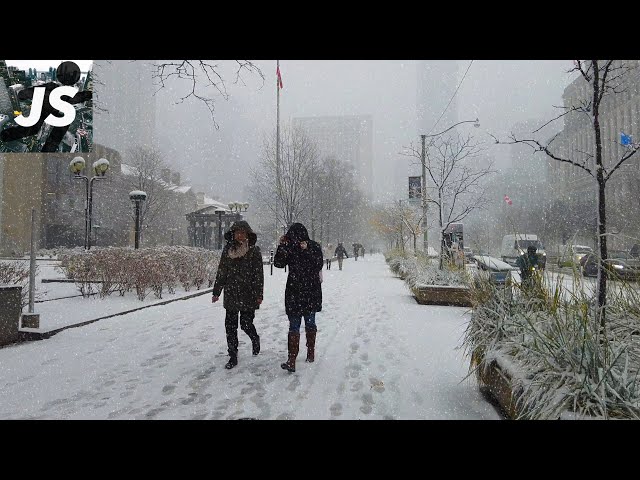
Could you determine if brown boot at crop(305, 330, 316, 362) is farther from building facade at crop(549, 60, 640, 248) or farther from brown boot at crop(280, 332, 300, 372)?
building facade at crop(549, 60, 640, 248)

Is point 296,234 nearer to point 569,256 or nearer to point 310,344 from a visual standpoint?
point 310,344

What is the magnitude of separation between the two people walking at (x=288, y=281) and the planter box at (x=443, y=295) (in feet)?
18.8

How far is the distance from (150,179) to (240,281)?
1799 inches

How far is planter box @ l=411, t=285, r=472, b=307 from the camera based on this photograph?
31.4ft

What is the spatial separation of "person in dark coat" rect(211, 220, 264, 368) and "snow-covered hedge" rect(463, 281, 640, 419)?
2.50 metres

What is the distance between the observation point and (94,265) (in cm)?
989

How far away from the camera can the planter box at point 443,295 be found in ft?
31.4

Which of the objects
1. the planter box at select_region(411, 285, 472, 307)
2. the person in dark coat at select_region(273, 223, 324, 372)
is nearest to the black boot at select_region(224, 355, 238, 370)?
the person in dark coat at select_region(273, 223, 324, 372)

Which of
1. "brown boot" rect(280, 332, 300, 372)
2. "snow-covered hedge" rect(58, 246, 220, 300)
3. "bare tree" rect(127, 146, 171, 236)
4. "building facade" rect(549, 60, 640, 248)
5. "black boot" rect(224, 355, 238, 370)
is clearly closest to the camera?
"building facade" rect(549, 60, 640, 248)

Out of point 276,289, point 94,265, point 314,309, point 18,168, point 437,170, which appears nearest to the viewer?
point 314,309
